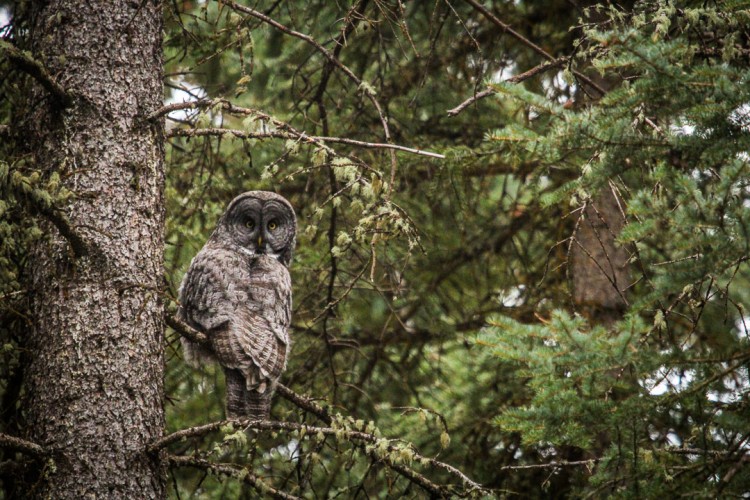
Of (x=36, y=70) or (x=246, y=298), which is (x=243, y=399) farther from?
(x=36, y=70)

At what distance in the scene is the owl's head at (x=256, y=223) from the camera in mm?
4922

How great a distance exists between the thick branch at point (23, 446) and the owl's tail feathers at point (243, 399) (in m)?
1.16

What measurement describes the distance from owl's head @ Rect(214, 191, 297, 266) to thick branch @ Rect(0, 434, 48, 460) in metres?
1.92

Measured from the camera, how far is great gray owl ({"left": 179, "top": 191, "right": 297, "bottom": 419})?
4324 millimetres

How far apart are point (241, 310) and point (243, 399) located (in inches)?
20.9

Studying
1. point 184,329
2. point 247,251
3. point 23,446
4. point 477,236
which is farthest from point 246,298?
point 477,236

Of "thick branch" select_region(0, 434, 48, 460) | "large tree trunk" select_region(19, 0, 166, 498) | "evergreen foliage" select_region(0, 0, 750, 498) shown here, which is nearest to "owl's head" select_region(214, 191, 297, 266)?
"evergreen foliage" select_region(0, 0, 750, 498)

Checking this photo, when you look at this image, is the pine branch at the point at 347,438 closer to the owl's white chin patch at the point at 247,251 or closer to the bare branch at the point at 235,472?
the bare branch at the point at 235,472

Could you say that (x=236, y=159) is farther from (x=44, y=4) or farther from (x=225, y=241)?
(x=44, y=4)

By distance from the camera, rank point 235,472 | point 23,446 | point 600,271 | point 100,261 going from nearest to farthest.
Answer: point 23,446 < point 235,472 < point 100,261 < point 600,271

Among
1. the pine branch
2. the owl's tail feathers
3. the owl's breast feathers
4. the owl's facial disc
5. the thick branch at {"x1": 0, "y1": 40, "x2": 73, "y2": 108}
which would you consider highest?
the owl's facial disc

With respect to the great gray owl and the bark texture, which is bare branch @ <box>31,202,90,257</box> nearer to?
the great gray owl

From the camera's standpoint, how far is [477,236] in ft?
21.5

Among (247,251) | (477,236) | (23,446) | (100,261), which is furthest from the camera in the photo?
(477,236)
